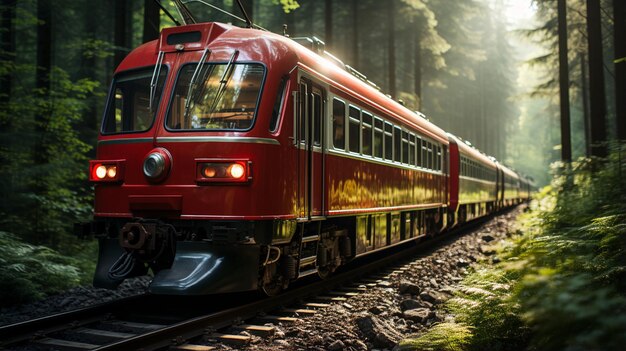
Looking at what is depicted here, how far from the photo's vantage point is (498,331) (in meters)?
5.00

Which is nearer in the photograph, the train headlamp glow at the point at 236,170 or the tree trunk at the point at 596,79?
the train headlamp glow at the point at 236,170

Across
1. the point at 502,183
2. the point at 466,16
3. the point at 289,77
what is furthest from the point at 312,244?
the point at 502,183

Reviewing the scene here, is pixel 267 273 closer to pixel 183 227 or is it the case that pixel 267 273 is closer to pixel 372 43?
pixel 183 227

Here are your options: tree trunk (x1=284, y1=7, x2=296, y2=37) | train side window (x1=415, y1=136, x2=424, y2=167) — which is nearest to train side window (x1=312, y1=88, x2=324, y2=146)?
train side window (x1=415, y1=136, x2=424, y2=167)

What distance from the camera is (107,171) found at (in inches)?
273

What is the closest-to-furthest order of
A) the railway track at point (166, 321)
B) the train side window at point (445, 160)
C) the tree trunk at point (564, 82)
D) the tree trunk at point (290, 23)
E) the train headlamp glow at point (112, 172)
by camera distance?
the railway track at point (166, 321) → the train headlamp glow at point (112, 172) → the train side window at point (445, 160) → the tree trunk at point (564, 82) → the tree trunk at point (290, 23)

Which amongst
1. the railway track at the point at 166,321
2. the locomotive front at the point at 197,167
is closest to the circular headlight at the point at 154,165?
the locomotive front at the point at 197,167

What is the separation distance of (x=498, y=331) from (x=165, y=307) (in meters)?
3.84

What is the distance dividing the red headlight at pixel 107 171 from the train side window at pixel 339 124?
3.01 metres

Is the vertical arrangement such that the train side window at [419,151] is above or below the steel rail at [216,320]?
above

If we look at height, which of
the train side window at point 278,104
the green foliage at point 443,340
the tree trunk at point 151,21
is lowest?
the green foliage at point 443,340

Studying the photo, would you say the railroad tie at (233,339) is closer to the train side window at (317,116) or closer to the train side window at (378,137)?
the train side window at (317,116)

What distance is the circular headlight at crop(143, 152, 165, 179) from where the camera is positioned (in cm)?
646

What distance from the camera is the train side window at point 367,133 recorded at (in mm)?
9688
